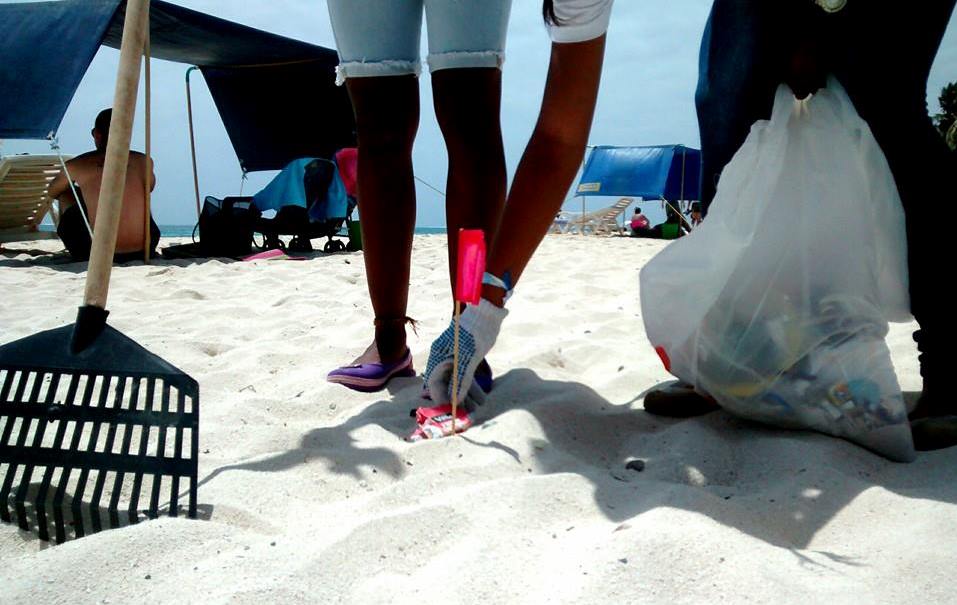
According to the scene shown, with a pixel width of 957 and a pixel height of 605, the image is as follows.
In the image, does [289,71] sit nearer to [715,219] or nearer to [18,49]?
[18,49]

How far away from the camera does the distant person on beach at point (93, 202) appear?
13.0ft

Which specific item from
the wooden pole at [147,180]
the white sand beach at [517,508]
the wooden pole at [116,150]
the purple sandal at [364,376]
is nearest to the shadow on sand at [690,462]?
the white sand beach at [517,508]

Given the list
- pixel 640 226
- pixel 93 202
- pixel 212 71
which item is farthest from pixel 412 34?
pixel 640 226

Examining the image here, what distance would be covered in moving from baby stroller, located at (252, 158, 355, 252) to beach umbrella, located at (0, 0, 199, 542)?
3922 millimetres

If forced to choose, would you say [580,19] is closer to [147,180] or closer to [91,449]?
[91,449]

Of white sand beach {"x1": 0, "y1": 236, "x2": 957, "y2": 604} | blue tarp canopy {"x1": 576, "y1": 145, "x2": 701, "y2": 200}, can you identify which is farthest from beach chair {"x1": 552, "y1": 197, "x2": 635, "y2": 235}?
white sand beach {"x1": 0, "y1": 236, "x2": 957, "y2": 604}

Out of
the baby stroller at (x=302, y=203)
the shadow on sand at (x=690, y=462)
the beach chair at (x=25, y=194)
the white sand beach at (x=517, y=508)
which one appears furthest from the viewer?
the baby stroller at (x=302, y=203)

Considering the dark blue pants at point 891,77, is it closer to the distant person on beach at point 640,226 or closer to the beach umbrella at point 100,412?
the beach umbrella at point 100,412

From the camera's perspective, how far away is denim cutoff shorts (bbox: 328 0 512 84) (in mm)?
1310

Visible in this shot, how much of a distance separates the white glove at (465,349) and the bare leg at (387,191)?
0.30m

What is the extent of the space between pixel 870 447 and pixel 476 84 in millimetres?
904

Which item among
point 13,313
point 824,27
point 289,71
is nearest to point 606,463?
point 824,27

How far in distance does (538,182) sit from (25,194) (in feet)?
15.0

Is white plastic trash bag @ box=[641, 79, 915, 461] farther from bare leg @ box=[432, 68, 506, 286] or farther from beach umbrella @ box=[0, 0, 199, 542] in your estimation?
beach umbrella @ box=[0, 0, 199, 542]
